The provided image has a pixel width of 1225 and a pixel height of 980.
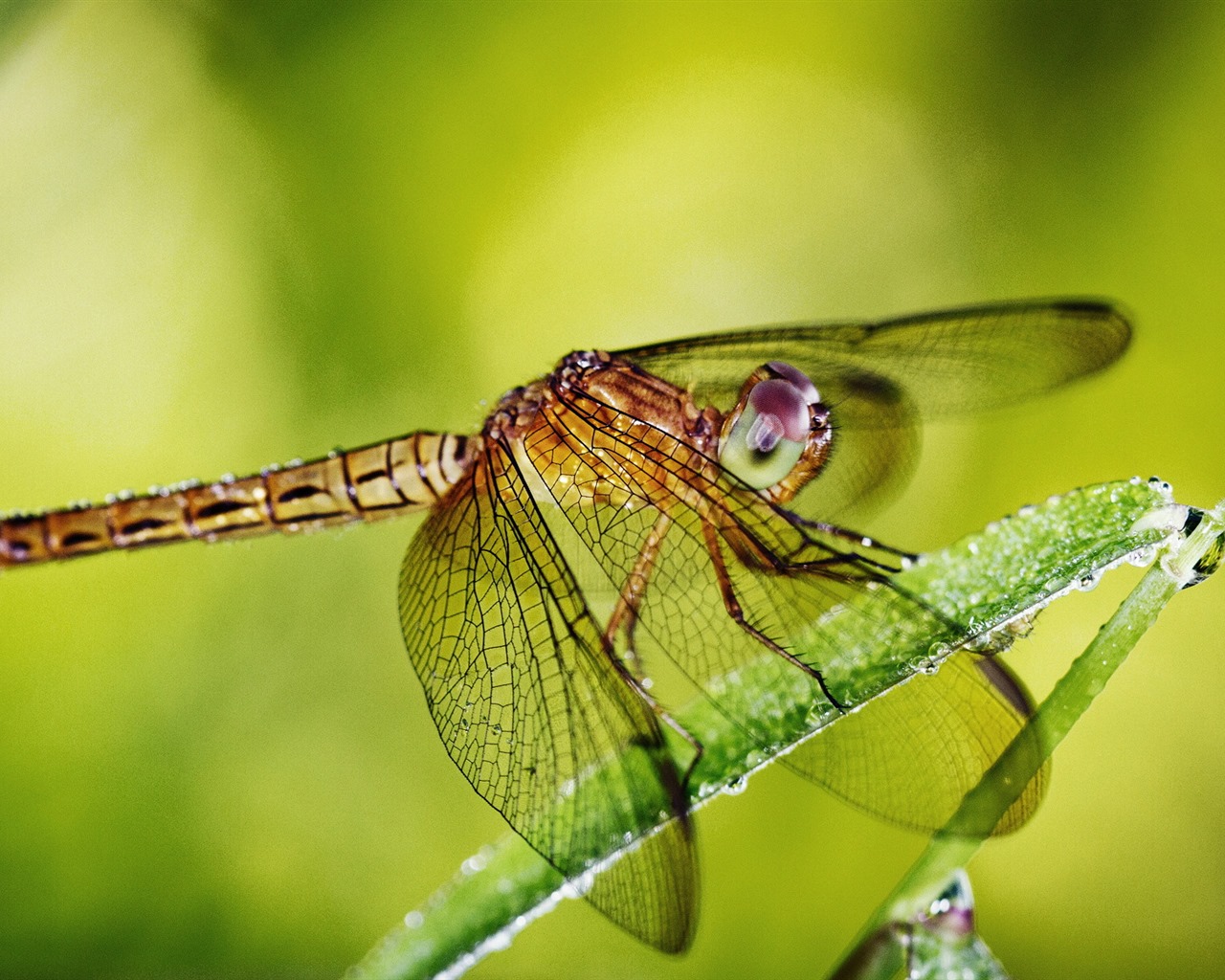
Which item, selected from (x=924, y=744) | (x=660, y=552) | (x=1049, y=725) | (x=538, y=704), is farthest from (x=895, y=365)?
(x=1049, y=725)

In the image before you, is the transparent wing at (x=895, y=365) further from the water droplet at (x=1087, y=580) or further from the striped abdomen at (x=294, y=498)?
the water droplet at (x=1087, y=580)

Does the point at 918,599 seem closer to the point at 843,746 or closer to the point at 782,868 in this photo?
the point at 843,746

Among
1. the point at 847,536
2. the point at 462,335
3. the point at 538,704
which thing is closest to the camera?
the point at 538,704

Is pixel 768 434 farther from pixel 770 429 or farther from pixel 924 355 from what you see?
pixel 924 355

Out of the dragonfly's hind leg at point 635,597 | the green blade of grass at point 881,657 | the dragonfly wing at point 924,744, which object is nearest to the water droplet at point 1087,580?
the green blade of grass at point 881,657

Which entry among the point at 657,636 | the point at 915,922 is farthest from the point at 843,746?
the point at 915,922

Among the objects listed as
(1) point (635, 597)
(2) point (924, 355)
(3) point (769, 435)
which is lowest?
(1) point (635, 597)
